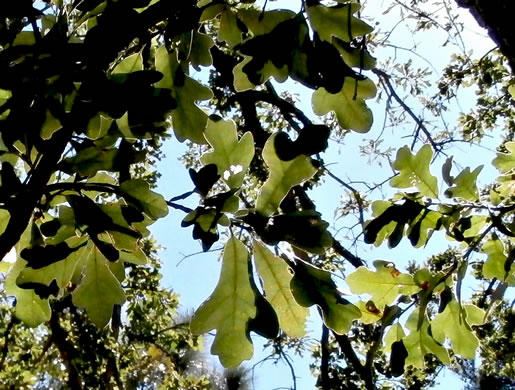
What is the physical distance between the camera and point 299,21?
0.93 m

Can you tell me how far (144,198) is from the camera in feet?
2.99

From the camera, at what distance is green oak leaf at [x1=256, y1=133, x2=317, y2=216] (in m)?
0.88

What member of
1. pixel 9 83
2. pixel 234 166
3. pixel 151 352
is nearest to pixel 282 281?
pixel 234 166

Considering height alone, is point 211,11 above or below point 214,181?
above

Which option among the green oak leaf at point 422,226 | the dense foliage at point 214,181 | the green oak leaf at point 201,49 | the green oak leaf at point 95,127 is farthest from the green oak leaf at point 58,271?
the green oak leaf at point 422,226

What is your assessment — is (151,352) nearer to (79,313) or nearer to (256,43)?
(79,313)

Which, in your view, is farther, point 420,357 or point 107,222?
point 420,357

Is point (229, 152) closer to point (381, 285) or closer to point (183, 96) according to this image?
point (183, 96)

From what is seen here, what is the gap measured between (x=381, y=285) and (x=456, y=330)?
0.15 metres

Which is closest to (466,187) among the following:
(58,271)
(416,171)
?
(416,171)

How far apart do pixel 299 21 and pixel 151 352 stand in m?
4.72

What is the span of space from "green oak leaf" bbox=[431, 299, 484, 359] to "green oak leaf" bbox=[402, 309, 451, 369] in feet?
0.05

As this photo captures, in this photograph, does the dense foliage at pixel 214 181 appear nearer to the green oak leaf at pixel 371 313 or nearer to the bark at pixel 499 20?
the green oak leaf at pixel 371 313

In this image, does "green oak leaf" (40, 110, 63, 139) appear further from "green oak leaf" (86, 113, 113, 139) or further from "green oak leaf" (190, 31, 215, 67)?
"green oak leaf" (190, 31, 215, 67)
